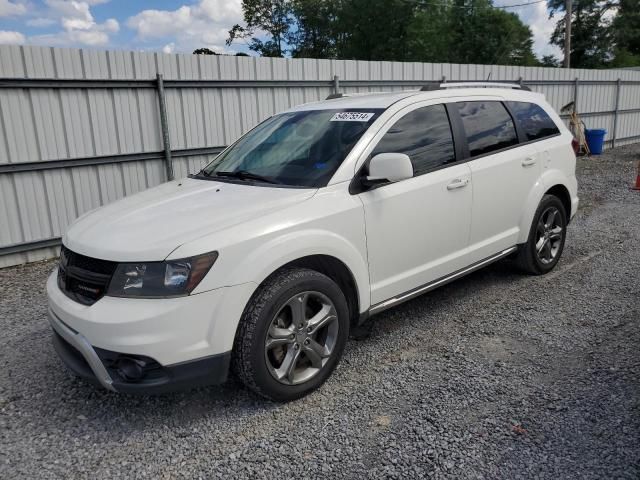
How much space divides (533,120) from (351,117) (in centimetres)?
218

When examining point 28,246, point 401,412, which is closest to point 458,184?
point 401,412

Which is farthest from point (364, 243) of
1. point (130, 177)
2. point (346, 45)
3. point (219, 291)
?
point (346, 45)

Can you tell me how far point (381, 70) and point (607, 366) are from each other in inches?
308

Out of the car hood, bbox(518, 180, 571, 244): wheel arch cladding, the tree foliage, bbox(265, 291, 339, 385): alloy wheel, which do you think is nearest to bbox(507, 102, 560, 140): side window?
bbox(518, 180, 571, 244): wheel arch cladding

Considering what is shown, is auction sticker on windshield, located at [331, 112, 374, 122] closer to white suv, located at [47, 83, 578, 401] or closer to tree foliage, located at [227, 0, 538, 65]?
white suv, located at [47, 83, 578, 401]

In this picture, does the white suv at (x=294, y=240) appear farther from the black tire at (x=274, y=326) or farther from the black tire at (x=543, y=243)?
the black tire at (x=543, y=243)

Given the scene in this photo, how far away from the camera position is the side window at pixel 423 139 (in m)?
3.73

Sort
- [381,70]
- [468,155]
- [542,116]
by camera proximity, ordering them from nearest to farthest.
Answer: [468,155]
[542,116]
[381,70]

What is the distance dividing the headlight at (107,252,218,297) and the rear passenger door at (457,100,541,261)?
2385 millimetres

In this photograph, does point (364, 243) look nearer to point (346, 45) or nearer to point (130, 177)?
point (130, 177)

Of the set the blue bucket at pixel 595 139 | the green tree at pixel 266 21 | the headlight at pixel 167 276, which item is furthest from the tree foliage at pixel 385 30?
the headlight at pixel 167 276

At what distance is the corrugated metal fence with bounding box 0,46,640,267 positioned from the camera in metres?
6.18

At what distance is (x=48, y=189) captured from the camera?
6.47 metres

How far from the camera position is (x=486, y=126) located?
4500 millimetres
